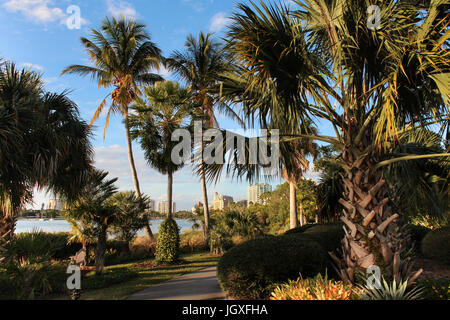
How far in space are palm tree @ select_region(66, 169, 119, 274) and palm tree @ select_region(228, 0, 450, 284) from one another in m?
7.93

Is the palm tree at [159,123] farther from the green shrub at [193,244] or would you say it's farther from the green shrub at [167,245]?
the green shrub at [193,244]

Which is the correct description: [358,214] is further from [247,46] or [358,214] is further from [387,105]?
[247,46]

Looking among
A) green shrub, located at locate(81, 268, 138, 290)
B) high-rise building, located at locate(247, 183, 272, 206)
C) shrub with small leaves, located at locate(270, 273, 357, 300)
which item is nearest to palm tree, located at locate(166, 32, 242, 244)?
high-rise building, located at locate(247, 183, 272, 206)

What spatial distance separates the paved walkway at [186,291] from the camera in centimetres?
645

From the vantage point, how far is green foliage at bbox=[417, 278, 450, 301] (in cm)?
503

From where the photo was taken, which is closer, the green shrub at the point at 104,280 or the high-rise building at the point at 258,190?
the high-rise building at the point at 258,190

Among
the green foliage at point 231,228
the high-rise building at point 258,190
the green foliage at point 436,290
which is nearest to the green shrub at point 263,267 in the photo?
the high-rise building at point 258,190

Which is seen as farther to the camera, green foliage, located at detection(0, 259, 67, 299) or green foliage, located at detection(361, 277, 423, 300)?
green foliage, located at detection(0, 259, 67, 299)

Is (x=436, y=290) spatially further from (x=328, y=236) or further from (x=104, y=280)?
(x=104, y=280)

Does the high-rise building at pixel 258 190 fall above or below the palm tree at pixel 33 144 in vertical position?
below

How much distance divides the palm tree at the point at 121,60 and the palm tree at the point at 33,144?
8.53m

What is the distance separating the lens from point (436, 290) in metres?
5.14

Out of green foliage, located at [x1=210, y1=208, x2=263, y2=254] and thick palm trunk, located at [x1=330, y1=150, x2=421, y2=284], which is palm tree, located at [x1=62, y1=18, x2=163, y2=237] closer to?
green foliage, located at [x1=210, y1=208, x2=263, y2=254]
